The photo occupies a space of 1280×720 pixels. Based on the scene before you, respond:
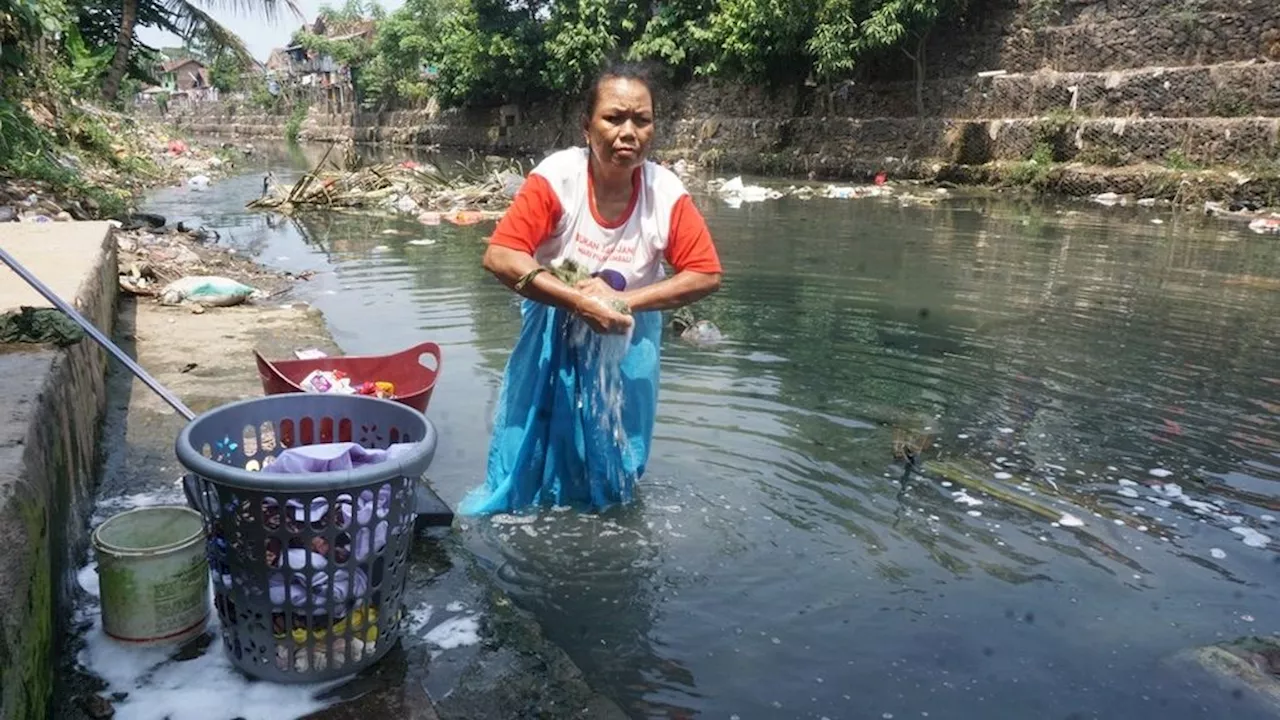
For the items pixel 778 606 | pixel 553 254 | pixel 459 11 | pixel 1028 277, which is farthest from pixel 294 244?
pixel 459 11

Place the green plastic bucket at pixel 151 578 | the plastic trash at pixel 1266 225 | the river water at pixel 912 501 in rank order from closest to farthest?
the green plastic bucket at pixel 151 578 → the river water at pixel 912 501 → the plastic trash at pixel 1266 225

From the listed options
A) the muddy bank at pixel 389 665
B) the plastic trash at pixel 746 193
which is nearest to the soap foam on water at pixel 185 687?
the muddy bank at pixel 389 665

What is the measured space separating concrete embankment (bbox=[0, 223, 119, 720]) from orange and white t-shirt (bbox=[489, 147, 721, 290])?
4.42 ft

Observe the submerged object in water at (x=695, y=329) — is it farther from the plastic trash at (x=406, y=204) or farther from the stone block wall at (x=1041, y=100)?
the stone block wall at (x=1041, y=100)

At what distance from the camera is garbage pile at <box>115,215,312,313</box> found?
20.3 ft

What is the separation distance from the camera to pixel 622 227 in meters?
3.07

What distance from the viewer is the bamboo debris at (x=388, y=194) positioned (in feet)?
44.5

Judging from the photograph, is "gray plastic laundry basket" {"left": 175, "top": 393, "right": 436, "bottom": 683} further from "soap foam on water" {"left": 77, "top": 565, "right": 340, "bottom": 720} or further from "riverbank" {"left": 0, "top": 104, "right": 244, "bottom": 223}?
"riverbank" {"left": 0, "top": 104, "right": 244, "bottom": 223}

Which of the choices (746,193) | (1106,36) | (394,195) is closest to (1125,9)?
(1106,36)

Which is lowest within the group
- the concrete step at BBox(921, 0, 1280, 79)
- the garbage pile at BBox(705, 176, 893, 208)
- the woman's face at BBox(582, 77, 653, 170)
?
the garbage pile at BBox(705, 176, 893, 208)

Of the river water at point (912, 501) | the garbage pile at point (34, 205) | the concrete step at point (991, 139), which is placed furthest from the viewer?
the concrete step at point (991, 139)

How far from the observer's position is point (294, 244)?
34.6ft

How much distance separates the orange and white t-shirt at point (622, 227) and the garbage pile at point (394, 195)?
32.7ft

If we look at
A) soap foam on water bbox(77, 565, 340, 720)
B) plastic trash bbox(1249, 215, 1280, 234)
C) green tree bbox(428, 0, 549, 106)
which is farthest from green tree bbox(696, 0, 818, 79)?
soap foam on water bbox(77, 565, 340, 720)
